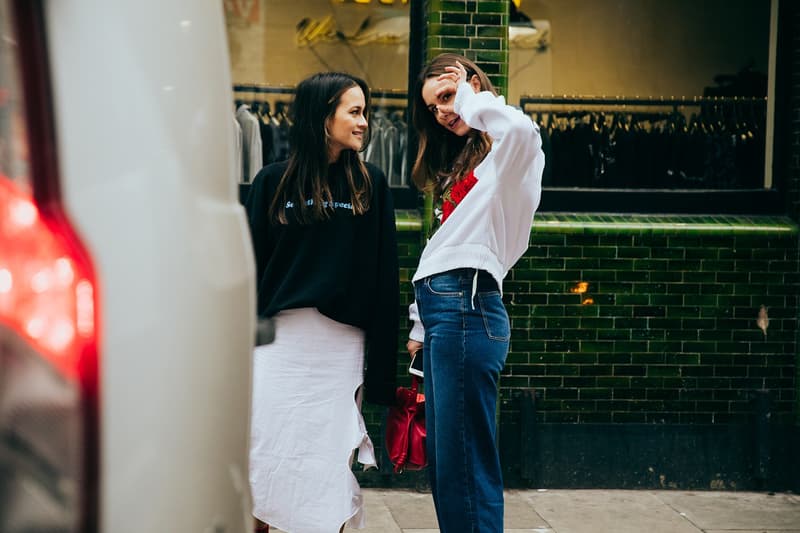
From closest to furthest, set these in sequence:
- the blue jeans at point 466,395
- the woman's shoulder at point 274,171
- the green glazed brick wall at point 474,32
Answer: the blue jeans at point 466,395 < the woman's shoulder at point 274,171 < the green glazed brick wall at point 474,32

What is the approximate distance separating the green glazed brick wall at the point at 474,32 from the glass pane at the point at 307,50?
42cm

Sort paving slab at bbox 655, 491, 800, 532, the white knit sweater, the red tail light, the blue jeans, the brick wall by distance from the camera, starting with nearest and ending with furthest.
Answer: the red tail light → the white knit sweater → the blue jeans → paving slab at bbox 655, 491, 800, 532 → the brick wall

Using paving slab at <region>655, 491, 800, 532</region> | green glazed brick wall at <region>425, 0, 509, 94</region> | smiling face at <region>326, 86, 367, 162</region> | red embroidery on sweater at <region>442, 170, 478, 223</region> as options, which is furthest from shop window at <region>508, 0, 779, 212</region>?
red embroidery on sweater at <region>442, 170, 478, 223</region>

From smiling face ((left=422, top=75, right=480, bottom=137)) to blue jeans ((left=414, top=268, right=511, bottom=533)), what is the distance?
1.89 ft

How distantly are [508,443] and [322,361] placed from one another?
2.43 meters

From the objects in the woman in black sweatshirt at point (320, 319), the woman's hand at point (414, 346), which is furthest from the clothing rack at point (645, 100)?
the woman's hand at point (414, 346)

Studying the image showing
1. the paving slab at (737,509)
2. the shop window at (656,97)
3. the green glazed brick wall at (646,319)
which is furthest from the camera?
the shop window at (656,97)

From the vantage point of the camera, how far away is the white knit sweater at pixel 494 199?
3.90 metres

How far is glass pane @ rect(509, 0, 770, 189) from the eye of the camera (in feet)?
22.7

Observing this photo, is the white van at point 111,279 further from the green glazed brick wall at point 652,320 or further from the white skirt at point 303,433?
the green glazed brick wall at point 652,320

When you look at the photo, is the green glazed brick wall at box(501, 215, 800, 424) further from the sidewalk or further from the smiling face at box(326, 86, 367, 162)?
the smiling face at box(326, 86, 367, 162)

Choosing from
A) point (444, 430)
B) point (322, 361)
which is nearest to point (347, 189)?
point (322, 361)

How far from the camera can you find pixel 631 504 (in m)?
6.33

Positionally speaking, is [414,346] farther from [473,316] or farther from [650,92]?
[650,92]
